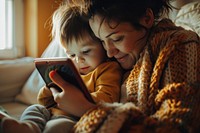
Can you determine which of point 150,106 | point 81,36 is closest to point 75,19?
point 81,36

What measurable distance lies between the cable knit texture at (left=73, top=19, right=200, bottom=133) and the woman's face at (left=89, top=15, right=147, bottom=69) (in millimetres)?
49

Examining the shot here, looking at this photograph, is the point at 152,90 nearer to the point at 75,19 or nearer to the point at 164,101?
the point at 164,101

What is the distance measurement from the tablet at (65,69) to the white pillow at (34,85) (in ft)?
2.14

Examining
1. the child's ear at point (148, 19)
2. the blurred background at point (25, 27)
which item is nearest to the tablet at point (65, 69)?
the child's ear at point (148, 19)

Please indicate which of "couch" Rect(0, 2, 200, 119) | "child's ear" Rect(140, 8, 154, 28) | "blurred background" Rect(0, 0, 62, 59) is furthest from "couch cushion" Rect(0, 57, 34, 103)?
"child's ear" Rect(140, 8, 154, 28)

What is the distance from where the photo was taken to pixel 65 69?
84cm

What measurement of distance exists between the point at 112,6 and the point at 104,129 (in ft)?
1.27

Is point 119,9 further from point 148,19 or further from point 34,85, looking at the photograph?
point 34,85

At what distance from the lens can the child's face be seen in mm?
1038

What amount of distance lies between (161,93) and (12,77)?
3.39ft

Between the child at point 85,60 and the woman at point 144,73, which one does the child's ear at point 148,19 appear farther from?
the child at point 85,60

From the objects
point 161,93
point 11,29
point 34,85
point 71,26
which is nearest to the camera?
point 161,93

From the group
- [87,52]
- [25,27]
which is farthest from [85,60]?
[25,27]

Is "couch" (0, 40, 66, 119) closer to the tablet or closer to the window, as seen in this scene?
the window
